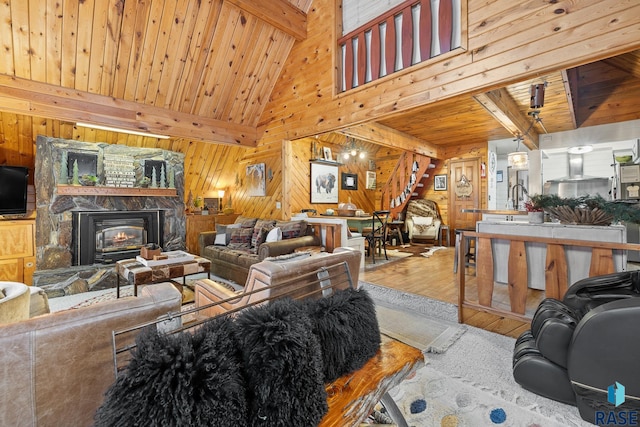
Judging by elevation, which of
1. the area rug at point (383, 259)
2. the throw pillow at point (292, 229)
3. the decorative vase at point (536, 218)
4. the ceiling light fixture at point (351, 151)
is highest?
the ceiling light fixture at point (351, 151)

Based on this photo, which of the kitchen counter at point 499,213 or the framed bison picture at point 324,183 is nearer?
the kitchen counter at point 499,213

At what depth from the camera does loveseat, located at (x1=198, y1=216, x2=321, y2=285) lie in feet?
12.8

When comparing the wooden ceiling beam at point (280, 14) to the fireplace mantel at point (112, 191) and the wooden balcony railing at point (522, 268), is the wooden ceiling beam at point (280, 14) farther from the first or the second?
the wooden balcony railing at point (522, 268)

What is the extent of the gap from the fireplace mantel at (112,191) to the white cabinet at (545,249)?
5.30 m

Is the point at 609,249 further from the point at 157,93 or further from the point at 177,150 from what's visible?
the point at 177,150

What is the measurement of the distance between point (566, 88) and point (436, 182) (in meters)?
4.25

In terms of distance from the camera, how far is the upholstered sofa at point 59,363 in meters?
0.86

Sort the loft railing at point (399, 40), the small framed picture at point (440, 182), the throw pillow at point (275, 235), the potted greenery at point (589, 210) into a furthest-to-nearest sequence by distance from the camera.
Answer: the small framed picture at point (440, 182)
the throw pillow at point (275, 235)
the loft railing at point (399, 40)
the potted greenery at point (589, 210)

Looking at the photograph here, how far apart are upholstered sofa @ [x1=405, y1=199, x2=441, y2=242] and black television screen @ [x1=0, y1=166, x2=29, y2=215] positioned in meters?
7.52

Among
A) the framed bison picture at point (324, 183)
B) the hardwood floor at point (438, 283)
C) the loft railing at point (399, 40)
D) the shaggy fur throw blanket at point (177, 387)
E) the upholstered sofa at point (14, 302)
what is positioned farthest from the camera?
the framed bison picture at point (324, 183)

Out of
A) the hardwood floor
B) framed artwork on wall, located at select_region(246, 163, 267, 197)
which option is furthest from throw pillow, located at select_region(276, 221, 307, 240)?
framed artwork on wall, located at select_region(246, 163, 267, 197)

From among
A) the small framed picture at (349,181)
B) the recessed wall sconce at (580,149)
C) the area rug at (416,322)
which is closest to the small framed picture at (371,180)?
the small framed picture at (349,181)

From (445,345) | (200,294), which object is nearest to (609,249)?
(445,345)

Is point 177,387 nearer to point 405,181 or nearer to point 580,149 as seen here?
point 405,181
